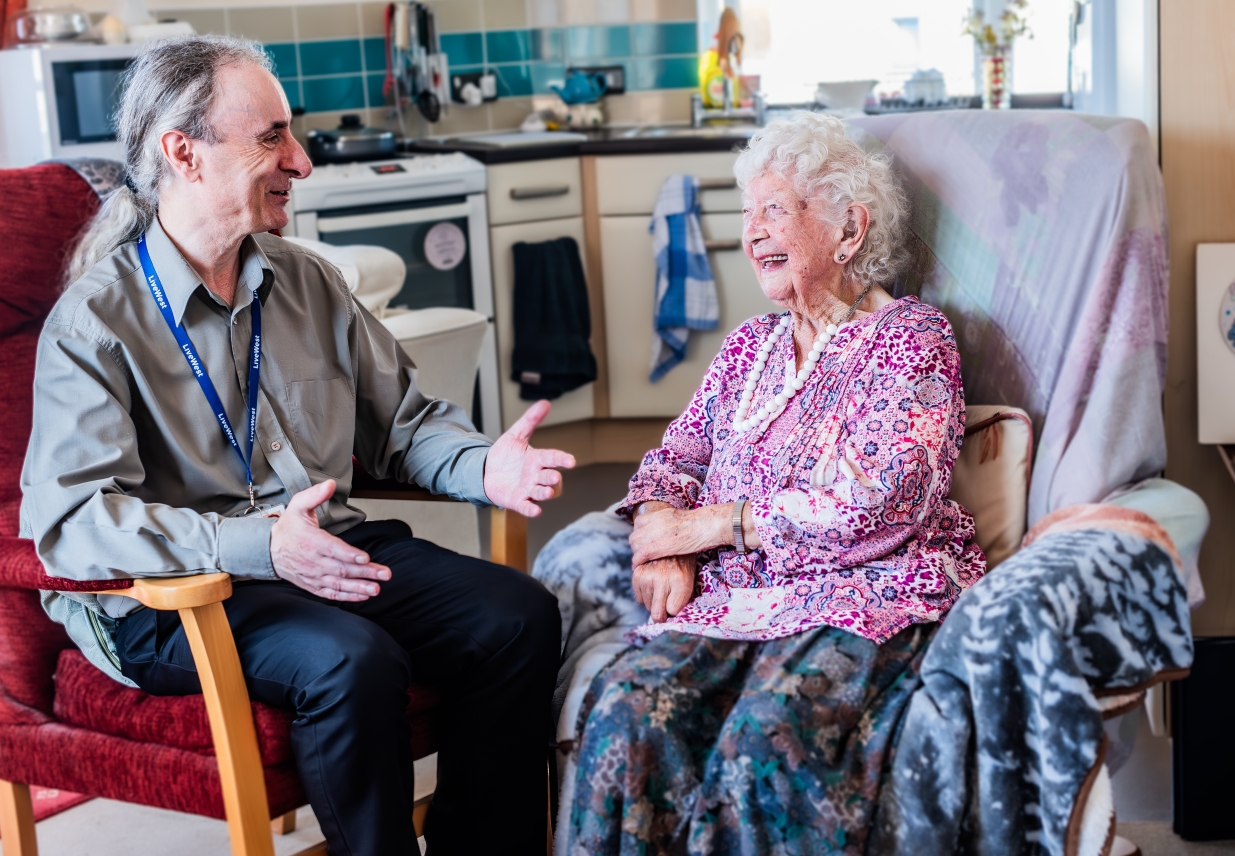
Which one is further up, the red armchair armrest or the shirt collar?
the shirt collar

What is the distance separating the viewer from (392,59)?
4199 millimetres

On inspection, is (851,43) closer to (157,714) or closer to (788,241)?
(788,241)

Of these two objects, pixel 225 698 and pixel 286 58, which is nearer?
pixel 225 698

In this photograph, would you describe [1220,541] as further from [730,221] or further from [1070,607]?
[730,221]

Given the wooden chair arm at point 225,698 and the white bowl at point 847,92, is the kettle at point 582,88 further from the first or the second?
the wooden chair arm at point 225,698

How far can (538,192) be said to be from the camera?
152 inches

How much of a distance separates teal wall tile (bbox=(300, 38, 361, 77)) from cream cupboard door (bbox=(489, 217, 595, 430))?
2.76ft

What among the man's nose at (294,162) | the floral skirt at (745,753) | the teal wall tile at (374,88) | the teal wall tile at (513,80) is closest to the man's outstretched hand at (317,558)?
the floral skirt at (745,753)

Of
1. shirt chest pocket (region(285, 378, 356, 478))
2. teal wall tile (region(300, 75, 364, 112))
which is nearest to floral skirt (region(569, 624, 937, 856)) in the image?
A: shirt chest pocket (region(285, 378, 356, 478))

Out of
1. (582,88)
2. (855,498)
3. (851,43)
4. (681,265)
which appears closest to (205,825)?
(855,498)

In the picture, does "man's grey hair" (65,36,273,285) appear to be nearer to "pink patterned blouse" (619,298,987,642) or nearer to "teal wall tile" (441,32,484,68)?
"pink patterned blouse" (619,298,987,642)

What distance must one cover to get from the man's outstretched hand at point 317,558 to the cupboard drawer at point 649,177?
249 centimetres

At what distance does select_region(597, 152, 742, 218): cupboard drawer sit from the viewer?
3777 mm

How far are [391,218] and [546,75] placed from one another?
1087mm
